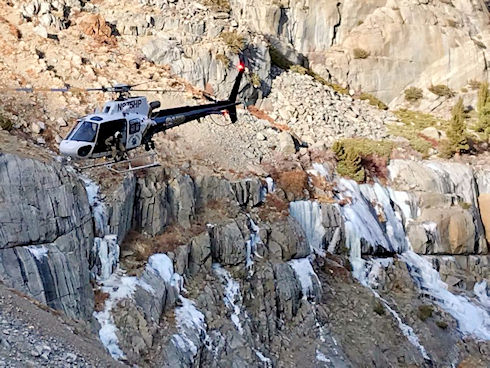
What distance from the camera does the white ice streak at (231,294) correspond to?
1887cm

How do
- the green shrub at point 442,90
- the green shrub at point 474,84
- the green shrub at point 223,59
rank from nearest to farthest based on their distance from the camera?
A: the green shrub at point 223,59, the green shrub at point 442,90, the green shrub at point 474,84

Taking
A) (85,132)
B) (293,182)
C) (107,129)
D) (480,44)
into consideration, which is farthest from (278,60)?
(85,132)

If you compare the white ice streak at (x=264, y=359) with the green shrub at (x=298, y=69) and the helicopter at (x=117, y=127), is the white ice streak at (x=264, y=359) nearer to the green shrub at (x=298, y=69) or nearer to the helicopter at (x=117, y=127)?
the helicopter at (x=117, y=127)

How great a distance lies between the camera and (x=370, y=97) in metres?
40.1

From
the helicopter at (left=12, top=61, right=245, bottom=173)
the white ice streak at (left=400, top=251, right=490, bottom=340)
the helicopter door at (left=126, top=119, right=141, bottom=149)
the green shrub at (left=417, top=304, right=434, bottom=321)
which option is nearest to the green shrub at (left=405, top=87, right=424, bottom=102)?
the white ice streak at (left=400, top=251, right=490, bottom=340)

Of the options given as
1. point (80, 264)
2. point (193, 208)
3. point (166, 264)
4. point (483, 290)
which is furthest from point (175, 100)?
point (483, 290)

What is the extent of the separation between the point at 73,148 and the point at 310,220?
1203 cm

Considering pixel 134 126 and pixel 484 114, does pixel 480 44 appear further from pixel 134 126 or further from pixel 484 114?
pixel 134 126

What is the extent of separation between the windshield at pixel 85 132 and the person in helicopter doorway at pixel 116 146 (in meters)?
0.58

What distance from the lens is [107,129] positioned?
16.4m

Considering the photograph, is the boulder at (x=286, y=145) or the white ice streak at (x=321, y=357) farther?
the boulder at (x=286, y=145)

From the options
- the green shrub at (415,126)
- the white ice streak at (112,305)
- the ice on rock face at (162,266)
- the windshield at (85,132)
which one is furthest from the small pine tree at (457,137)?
the windshield at (85,132)

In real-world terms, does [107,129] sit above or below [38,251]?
above

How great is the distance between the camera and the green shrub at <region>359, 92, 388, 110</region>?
3950cm
